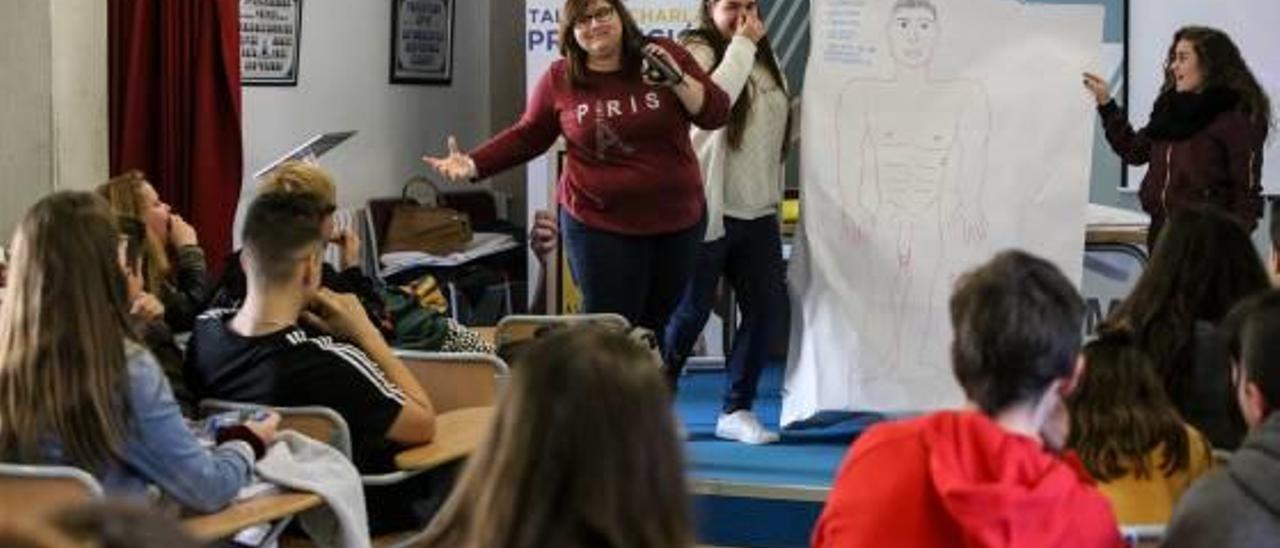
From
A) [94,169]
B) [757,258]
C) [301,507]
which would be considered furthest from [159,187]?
[301,507]

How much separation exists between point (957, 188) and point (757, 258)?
0.70m

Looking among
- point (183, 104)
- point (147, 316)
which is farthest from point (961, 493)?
point (183, 104)

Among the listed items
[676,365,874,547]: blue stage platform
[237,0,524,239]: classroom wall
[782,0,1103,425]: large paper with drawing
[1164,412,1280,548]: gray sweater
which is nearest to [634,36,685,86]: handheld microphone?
[782,0,1103,425]: large paper with drawing

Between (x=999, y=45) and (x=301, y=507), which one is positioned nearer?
(x=301, y=507)

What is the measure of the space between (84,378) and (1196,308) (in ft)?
6.50

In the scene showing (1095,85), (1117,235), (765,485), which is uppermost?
(1095,85)

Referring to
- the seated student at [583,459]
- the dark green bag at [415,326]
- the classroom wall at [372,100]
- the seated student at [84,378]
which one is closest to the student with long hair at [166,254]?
the dark green bag at [415,326]

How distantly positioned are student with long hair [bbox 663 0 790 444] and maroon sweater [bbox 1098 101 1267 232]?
103cm

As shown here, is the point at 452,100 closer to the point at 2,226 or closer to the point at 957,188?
the point at 2,226

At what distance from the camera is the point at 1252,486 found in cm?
223

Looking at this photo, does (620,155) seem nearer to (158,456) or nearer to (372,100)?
(158,456)

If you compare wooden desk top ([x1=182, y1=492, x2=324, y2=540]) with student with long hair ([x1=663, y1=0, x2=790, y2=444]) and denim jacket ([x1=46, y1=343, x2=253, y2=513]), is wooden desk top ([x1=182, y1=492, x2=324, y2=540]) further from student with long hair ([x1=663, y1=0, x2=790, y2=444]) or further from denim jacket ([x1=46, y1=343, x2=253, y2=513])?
student with long hair ([x1=663, y1=0, x2=790, y2=444])

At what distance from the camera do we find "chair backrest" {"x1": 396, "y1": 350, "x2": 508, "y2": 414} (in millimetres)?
3760

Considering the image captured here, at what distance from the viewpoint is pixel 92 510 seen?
1058 millimetres
